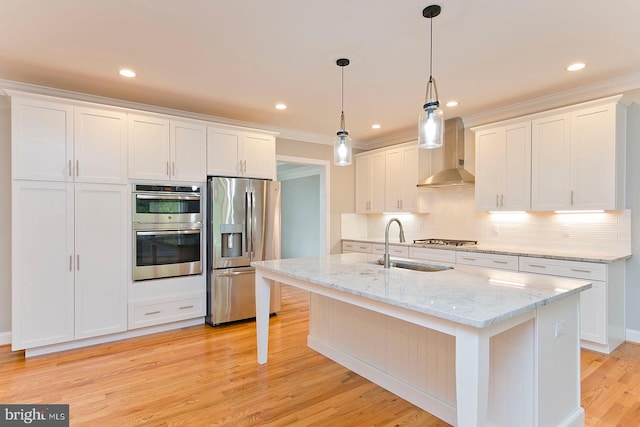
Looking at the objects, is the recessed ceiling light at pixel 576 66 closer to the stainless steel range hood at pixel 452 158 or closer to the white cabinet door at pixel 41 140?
the stainless steel range hood at pixel 452 158

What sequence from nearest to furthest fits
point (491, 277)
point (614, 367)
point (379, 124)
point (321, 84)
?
point (491, 277)
point (614, 367)
point (321, 84)
point (379, 124)

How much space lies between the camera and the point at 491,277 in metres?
2.19

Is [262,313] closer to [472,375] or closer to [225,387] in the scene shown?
[225,387]

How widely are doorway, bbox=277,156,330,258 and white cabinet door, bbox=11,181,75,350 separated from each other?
14.4 ft

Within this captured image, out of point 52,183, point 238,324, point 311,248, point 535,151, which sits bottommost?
point 238,324

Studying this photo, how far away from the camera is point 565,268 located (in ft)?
10.7

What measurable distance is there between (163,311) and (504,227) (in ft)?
13.6

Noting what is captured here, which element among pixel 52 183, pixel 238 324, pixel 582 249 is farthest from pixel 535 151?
pixel 52 183

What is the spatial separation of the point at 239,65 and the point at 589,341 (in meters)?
4.03

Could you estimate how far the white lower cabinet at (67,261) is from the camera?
3.00 meters

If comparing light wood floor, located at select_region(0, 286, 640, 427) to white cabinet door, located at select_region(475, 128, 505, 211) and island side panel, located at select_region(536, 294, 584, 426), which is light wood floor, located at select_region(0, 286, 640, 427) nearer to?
island side panel, located at select_region(536, 294, 584, 426)

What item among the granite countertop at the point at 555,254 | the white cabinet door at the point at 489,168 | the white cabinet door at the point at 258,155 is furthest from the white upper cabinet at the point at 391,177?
the white cabinet door at the point at 258,155

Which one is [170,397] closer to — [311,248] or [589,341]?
[589,341]

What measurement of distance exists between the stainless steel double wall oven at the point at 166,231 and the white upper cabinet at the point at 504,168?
3383 millimetres
